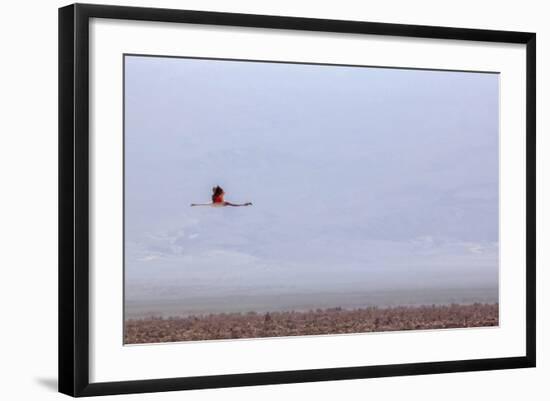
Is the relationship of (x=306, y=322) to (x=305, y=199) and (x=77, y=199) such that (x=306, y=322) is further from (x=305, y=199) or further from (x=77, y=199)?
(x=77, y=199)

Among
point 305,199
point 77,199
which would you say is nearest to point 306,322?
point 305,199

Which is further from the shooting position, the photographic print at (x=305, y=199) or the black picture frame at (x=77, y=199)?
the photographic print at (x=305, y=199)

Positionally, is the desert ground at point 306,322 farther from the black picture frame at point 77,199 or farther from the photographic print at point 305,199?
the black picture frame at point 77,199

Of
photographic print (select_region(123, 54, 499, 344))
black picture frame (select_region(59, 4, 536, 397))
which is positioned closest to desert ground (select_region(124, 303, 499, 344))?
photographic print (select_region(123, 54, 499, 344))

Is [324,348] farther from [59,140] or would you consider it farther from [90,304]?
[59,140]

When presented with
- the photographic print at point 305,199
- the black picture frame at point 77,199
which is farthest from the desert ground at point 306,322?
the black picture frame at point 77,199

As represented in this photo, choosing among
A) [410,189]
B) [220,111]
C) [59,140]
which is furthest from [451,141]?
[59,140]

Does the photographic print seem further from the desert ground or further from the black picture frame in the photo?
the black picture frame
